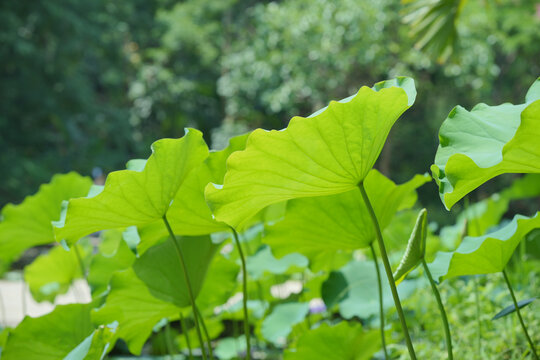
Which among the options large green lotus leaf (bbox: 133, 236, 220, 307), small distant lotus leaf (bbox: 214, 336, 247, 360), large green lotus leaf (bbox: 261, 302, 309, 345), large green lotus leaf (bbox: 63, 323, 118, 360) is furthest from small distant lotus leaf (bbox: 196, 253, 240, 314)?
small distant lotus leaf (bbox: 214, 336, 247, 360)

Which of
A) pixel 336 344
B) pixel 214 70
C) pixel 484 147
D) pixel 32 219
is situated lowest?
pixel 336 344

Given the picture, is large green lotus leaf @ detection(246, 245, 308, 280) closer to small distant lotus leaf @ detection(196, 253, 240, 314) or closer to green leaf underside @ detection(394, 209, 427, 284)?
small distant lotus leaf @ detection(196, 253, 240, 314)

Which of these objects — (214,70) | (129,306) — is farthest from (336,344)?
(214,70)

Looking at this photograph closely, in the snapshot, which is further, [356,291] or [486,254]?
[356,291]

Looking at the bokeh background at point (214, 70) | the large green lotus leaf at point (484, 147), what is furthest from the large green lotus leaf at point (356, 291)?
the bokeh background at point (214, 70)

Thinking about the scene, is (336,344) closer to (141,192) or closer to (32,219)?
(141,192)

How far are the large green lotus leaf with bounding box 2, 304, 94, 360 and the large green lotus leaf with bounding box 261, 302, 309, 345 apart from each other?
0.45m

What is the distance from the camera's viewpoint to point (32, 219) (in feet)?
4.02

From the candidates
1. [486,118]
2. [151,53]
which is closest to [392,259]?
[486,118]

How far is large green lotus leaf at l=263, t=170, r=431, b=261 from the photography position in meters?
0.88

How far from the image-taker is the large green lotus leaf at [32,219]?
1203 mm

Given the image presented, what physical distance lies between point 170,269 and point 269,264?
467 mm

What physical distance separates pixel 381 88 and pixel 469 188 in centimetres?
15

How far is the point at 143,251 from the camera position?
939mm
